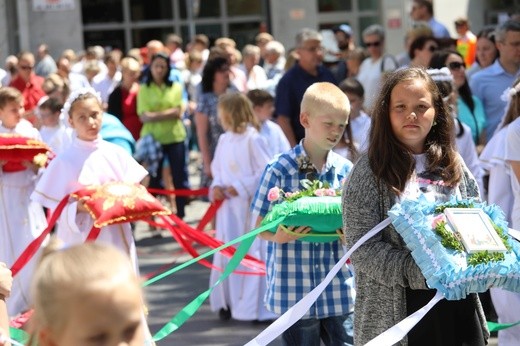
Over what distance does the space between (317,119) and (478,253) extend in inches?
73.6

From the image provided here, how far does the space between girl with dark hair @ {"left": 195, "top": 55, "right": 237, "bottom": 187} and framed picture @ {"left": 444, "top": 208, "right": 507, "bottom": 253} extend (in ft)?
27.0

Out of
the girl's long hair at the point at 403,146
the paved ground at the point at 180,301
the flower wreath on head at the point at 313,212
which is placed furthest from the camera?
the paved ground at the point at 180,301

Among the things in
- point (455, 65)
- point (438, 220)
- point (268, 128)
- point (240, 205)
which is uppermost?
point (455, 65)

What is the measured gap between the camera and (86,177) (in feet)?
27.2

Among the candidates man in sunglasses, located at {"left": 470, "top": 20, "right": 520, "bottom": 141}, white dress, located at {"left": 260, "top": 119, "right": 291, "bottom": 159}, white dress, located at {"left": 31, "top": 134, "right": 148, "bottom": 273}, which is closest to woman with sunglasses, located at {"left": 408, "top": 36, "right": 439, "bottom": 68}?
man in sunglasses, located at {"left": 470, "top": 20, "right": 520, "bottom": 141}

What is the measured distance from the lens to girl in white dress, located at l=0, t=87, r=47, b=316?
404 inches

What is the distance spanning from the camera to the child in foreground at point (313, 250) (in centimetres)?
624

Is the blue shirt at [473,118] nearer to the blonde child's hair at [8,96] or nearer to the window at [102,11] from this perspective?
the blonde child's hair at [8,96]

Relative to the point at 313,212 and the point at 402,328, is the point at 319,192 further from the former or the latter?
the point at 402,328

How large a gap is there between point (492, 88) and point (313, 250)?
496 centimetres

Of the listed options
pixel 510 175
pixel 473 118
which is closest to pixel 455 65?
pixel 473 118

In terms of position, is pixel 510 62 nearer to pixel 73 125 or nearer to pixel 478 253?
pixel 73 125

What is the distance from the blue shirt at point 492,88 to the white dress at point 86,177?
3677 mm

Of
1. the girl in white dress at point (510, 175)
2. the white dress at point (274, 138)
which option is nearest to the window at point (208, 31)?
the white dress at point (274, 138)
